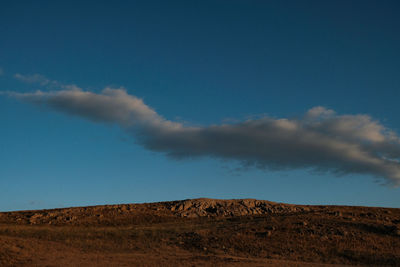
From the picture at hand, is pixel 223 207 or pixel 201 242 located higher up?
pixel 223 207

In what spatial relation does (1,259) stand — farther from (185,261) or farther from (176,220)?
(176,220)

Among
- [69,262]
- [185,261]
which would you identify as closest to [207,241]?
[185,261]

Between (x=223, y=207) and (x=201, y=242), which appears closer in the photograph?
(x=201, y=242)

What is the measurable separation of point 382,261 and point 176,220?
2633 centimetres

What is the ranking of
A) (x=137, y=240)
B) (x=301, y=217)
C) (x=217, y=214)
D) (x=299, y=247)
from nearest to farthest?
(x=299, y=247), (x=137, y=240), (x=301, y=217), (x=217, y=214)

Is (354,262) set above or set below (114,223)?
below

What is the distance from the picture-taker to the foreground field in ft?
93.7

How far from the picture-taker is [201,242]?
113ft

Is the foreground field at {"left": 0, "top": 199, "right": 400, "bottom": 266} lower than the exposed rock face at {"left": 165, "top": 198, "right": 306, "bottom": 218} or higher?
lower

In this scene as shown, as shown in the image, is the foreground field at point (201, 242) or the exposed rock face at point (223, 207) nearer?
the foreground field at point (201, 242)

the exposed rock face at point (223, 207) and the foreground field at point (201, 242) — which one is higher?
the exposed rock face at point (223, 207)

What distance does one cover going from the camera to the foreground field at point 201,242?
28.6m

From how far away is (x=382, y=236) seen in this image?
1448 inches

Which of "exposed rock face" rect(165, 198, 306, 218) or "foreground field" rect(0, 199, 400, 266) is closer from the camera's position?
"foreground field" rect(0, 199, 400, 266)
